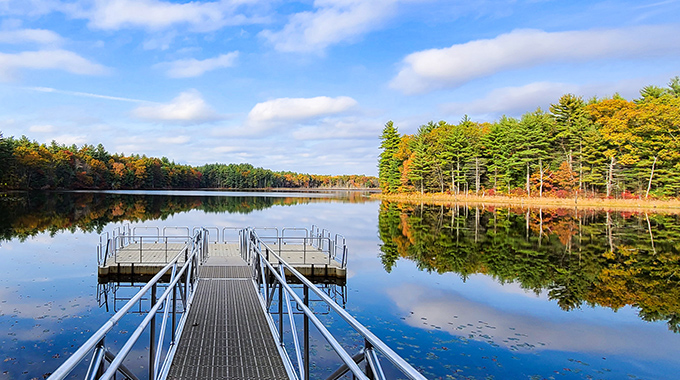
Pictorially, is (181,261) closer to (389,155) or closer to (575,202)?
(575,202)

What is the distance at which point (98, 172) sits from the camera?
10688 centimetres

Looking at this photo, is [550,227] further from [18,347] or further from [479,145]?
[479,145]

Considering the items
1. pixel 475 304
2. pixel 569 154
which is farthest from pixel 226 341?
pixel 569 154

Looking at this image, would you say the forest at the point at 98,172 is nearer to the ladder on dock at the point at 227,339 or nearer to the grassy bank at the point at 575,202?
the grassy bank at the point at 575,202

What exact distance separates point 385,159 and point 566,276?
74.9m

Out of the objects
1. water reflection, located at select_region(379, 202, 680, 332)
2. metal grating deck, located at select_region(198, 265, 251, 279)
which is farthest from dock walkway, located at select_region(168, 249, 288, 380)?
water reflection, located at select_region(379, 202, 680, 332)

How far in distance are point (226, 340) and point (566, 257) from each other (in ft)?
58.1

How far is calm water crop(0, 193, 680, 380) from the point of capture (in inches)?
321

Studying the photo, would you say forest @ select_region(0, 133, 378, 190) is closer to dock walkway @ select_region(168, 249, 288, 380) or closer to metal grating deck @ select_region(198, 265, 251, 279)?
metal grating deck @ select_region(198, 265, 251, 279)

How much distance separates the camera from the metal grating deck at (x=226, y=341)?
17.7 feet

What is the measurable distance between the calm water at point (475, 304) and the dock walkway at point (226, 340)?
5.13ft

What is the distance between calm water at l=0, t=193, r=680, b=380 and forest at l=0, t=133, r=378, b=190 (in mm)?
69647

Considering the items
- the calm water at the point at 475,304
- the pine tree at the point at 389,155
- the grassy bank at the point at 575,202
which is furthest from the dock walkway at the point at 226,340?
the pine tree at the point at 389,155

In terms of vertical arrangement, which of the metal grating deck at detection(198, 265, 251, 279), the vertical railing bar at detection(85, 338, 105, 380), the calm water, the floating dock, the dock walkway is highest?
the vertical railing bar at detection(85, 338, 105, 380)
